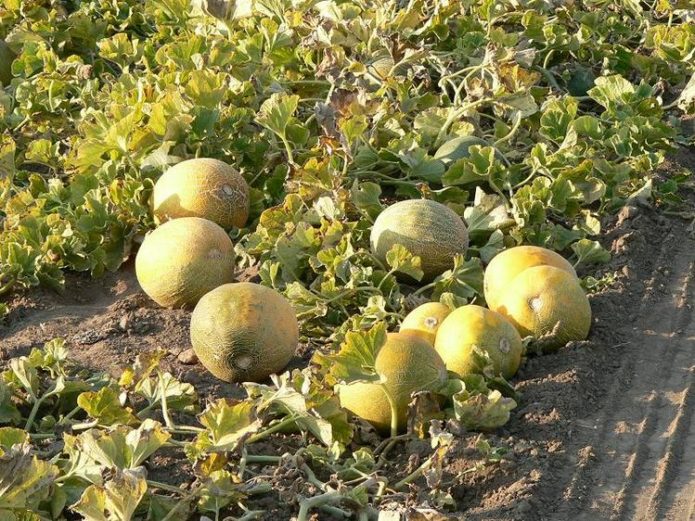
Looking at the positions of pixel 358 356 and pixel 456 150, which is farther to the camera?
pixel 456 150

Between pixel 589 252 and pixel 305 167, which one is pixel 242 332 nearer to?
pixel 305 167

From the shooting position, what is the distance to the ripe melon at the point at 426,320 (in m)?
4.54

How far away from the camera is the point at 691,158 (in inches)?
258

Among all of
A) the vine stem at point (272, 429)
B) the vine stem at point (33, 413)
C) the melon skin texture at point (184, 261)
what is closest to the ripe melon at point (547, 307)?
the vine stem at point (272, 429)

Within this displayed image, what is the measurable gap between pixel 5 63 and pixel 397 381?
4858 mm

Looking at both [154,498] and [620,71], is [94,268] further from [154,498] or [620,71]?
[620,71]

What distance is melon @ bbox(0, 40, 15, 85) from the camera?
791 cm

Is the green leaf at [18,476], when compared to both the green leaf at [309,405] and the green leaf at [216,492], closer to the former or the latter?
the green leaf at [216,492]

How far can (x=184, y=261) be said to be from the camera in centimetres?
507

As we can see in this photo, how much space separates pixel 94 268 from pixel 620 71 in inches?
145

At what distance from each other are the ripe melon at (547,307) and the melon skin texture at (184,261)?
50.8 inches

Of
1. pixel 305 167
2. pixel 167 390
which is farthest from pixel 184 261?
pixel 167 390

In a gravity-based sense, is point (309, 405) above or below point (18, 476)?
below

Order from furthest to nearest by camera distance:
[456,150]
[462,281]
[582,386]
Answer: [456,150] → [462,281] → [582,386]
